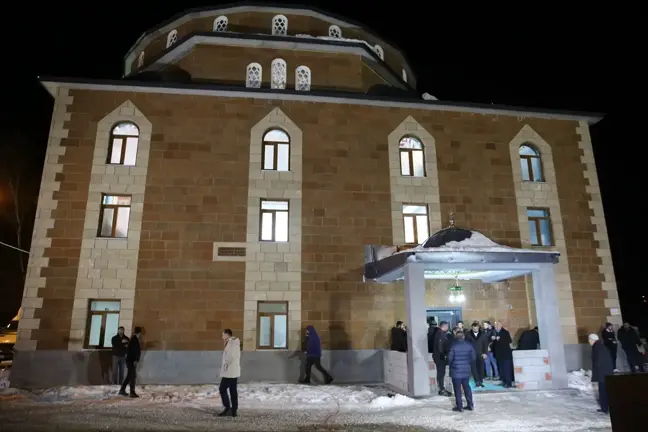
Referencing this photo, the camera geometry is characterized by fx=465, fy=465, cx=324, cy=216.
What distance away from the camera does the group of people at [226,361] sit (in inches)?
368

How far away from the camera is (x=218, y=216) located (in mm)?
15172

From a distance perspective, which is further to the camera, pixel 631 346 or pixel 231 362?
pixel 631 346

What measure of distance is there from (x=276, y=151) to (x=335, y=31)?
745 centimetres

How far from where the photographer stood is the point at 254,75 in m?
18.3

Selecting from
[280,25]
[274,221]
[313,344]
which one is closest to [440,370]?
[313,344]

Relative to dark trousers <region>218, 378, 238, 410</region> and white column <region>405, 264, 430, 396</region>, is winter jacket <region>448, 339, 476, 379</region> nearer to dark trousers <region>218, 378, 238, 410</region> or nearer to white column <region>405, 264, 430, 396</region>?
white column <region>405, 264, 430, 396</region>

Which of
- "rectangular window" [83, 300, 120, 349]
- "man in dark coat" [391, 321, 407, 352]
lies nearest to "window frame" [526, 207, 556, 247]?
"man in dark coat" [391, 321, 407, 352]

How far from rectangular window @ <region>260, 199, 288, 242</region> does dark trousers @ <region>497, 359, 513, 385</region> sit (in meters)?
7.45

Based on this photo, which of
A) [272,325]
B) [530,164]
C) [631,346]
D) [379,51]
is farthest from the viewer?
[379,51]

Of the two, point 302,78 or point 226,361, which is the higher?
point 302,78

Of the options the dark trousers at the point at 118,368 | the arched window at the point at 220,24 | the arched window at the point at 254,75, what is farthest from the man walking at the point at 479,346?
the arched window at the point at 220,24

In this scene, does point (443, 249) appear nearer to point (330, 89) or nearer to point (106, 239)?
point (330, 89)

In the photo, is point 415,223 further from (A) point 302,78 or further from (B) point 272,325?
(A) point 302,78

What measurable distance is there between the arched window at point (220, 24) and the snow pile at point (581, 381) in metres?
18.0
